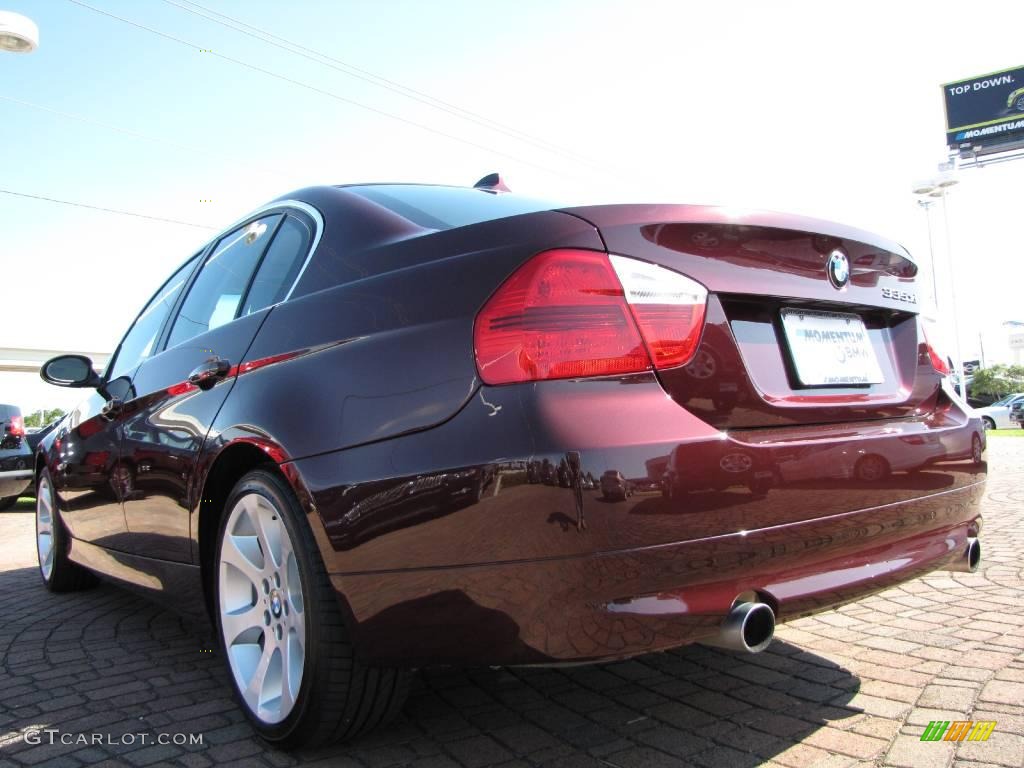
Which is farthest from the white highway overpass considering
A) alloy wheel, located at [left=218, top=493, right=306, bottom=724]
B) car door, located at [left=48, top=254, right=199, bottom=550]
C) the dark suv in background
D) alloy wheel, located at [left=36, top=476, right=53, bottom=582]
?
alloy wheel, located at [left=218, top=493, right=306, bottom=724]

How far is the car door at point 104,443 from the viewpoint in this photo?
Answer: 3488 millimetres

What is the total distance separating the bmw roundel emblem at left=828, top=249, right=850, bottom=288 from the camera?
88.1 inches

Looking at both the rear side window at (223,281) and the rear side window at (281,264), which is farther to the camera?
the rear side window at (223,281)

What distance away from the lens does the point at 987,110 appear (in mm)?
61125

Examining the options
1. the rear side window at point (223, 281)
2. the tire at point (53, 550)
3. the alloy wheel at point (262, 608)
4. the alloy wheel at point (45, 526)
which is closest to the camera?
the alloy wheel at point (262, 608)

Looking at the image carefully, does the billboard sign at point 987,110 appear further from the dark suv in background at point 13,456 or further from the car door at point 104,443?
the car door at point 104,443

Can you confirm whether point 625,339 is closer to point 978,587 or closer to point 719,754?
point 719,754

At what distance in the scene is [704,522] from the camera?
5.65 ft

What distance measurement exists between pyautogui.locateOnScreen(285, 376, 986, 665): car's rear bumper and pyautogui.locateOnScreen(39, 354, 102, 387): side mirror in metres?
2.51

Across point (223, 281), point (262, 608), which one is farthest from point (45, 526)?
point (262, 608)

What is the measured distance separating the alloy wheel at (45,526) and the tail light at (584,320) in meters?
3.80

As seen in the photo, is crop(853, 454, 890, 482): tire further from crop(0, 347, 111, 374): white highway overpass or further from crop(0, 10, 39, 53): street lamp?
crop(0, 347, 111, 374): white highway overpass

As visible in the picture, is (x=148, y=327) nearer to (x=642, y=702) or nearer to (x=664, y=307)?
(x=642, y=702)

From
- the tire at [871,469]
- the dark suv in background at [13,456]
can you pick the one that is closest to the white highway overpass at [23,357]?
the dark suv in background at [13,456]
